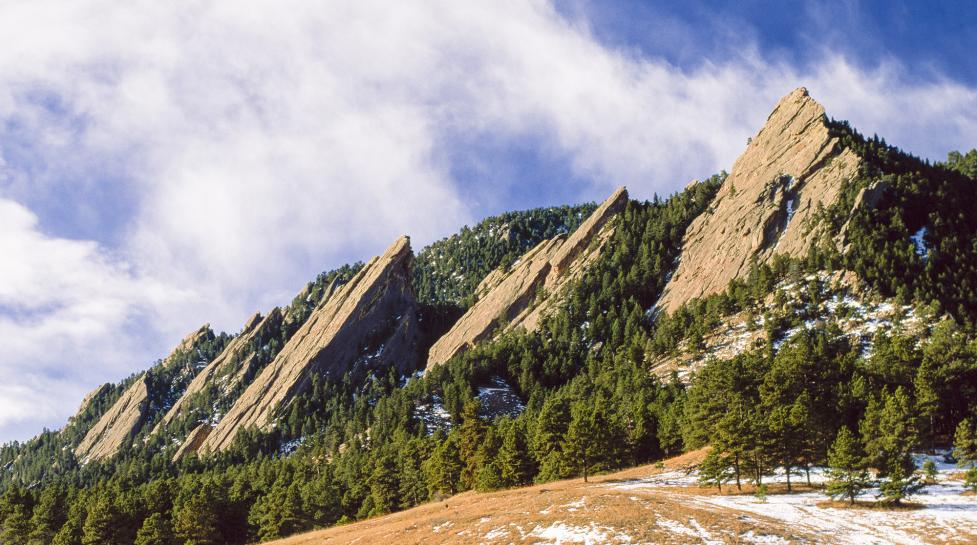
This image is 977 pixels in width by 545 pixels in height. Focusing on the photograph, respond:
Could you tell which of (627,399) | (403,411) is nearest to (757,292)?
(627,399)

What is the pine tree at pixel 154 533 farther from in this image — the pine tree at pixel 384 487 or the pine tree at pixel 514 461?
the pine tree at pixel 514 461

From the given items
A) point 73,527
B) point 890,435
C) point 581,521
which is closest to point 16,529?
point 73,527

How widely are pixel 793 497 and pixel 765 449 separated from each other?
6000 millimetres

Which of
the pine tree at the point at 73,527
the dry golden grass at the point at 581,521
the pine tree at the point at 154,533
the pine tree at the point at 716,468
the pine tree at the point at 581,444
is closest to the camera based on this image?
the dry golden grass at the point at 581,521

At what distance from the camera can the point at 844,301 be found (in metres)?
129

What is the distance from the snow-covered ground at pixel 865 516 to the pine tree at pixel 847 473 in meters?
1.33

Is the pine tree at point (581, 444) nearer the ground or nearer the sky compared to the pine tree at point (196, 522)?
nearer the sky

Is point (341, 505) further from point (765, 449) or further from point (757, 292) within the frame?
point (757, 292)

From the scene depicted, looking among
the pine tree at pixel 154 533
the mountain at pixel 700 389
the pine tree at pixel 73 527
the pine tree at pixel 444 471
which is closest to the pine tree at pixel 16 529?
the mountain at pixel 700 389

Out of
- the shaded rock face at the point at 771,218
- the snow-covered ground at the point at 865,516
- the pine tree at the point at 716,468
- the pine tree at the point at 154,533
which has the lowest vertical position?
the pine tree at the point at 154,533

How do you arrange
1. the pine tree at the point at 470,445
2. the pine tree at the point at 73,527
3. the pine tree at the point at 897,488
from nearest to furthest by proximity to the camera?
the pine tree at the point at 897,488 < the pine tree at the point at 470,445 < the pine tree at the point at 73,527

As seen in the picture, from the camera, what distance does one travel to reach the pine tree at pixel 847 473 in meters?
49.8

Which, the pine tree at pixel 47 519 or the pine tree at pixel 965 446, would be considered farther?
the pine tree at pixel 47 519

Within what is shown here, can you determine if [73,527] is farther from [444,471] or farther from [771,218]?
[771,218]
